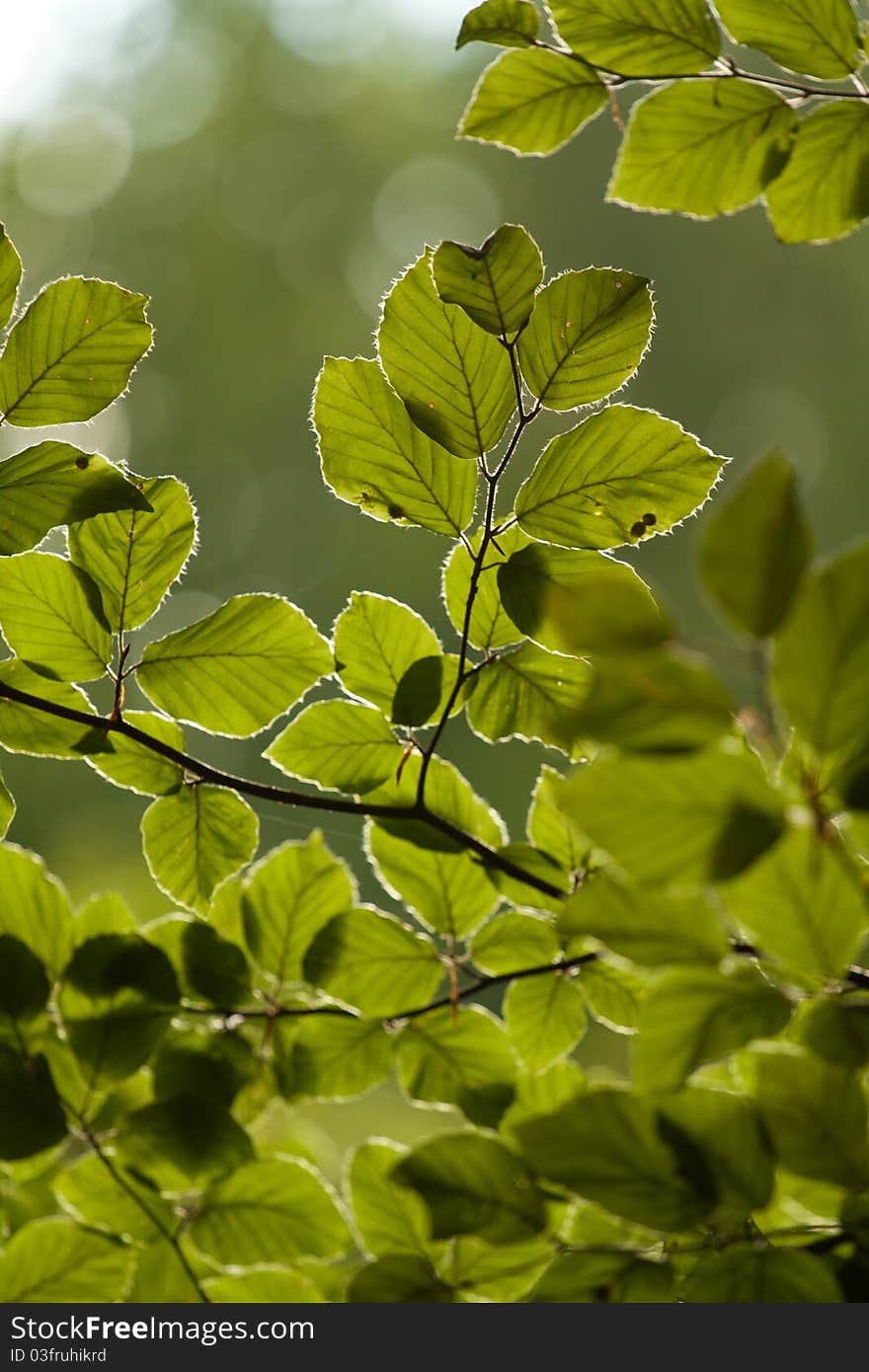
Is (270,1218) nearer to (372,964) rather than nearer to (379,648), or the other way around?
(372,964)

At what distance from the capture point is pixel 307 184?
10.9 meters

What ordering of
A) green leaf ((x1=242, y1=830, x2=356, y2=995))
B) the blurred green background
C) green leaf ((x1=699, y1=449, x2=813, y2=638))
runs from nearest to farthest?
1. green leaf ((x1=699, y1=449, x2=813, y2=638))
2. green leaf ((x1=242, y1=830, x2=356, y2=995))
3. the blurred green background

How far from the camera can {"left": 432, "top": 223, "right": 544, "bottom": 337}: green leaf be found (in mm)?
555

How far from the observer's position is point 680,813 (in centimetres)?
34

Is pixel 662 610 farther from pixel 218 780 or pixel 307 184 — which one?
pixel 307 184

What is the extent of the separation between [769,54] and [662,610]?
44 cm

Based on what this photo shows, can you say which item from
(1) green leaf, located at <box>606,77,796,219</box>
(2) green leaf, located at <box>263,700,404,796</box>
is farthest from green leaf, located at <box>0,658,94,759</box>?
(1) green leaf, located at <box>606,77,796,219</box>

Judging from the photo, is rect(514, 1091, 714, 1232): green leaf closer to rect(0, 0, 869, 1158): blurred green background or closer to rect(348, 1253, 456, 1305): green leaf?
rect(348, 1253, 456, 1305): green leaf

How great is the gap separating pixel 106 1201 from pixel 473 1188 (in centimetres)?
34

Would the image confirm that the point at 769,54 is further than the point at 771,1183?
Yes

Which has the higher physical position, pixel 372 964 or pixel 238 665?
pixel 238 665

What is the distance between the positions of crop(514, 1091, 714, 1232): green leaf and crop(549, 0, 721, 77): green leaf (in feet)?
1.96

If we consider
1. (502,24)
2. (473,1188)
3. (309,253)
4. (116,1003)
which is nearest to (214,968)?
(116,1003)

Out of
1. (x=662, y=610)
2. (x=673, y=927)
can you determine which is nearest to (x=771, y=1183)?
(x=673, y=927)
